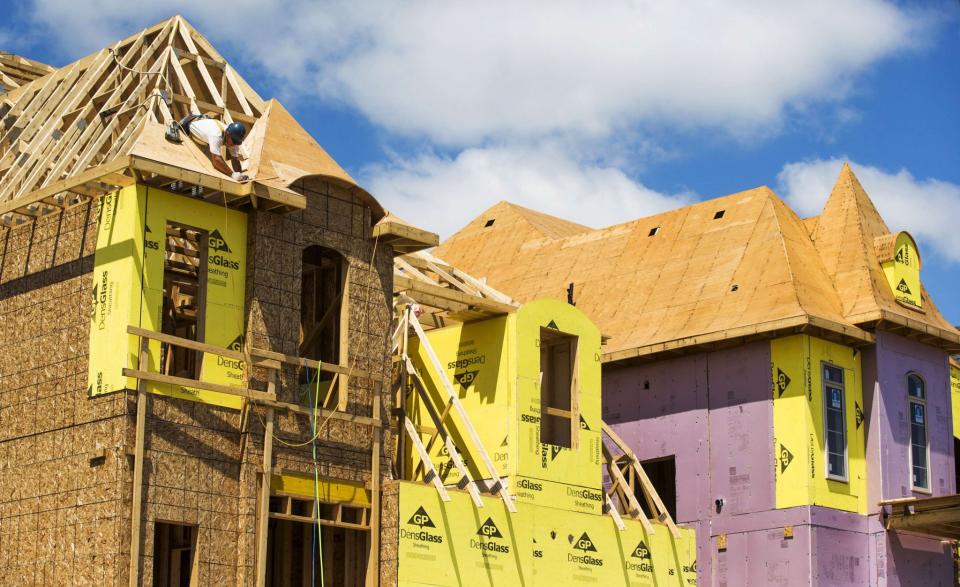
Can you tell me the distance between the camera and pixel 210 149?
24938mm

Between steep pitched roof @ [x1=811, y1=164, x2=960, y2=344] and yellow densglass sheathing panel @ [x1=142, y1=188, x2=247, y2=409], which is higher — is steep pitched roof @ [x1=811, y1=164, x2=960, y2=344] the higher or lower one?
the higher one

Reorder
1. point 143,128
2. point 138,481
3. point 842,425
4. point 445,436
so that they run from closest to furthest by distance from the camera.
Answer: point 138,481
point 143,128
point 445,436
point 842,425

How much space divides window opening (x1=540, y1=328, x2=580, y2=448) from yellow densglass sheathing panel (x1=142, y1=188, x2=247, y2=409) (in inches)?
266

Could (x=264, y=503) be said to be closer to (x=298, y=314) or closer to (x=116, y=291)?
(x=298, y=314)

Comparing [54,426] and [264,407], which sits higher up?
[264,407]

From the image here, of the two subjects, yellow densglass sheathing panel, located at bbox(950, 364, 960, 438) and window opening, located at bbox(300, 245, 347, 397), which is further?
yellow densglass sheathing panel, located at bbox(950, 364, 960, 438)

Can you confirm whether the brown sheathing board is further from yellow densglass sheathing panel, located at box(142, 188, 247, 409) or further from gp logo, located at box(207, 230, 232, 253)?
gp logo, located at box(207, 230, 232, 253)

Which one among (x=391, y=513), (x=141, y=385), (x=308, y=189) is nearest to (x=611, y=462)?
(x=391, y=513)

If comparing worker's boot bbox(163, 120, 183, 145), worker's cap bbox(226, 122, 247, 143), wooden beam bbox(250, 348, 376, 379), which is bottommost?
wooden beam bbox(250, 348, 376, 379)

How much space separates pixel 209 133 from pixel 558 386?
29.9ft

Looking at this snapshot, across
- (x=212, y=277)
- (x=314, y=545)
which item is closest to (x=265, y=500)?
(x=314, y=545)

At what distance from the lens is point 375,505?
82.4 feet

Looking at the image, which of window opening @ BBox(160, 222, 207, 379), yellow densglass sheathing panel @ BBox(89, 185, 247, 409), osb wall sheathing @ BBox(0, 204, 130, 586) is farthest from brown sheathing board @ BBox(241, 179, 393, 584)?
window opening @ BBox(160, 222, 207, 379)

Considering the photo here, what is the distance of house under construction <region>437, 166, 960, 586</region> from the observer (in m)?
31.4
